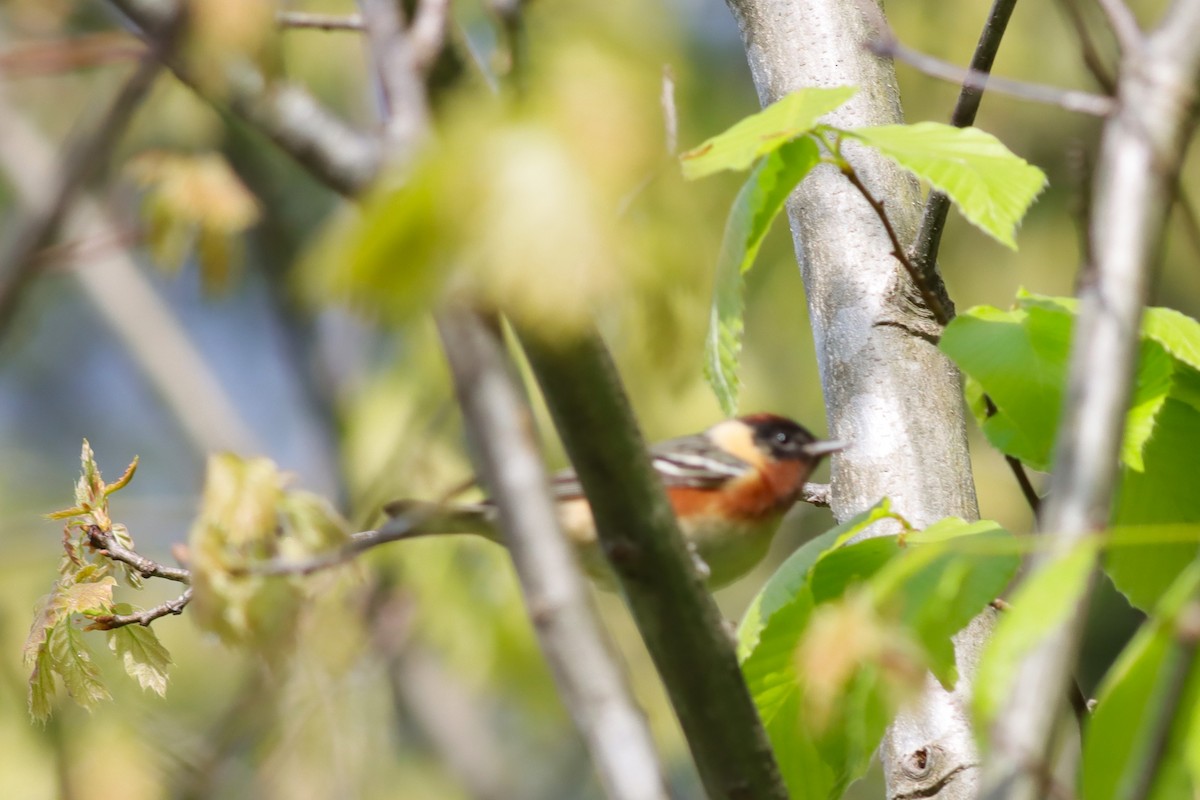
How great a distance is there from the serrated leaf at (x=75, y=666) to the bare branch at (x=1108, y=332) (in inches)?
72.4

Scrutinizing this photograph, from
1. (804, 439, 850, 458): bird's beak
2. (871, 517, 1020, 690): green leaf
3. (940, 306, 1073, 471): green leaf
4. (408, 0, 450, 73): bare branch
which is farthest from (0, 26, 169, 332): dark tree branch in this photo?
(804, 439, 850, 458): bird's beak

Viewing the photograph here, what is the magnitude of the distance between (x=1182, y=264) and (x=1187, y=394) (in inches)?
312

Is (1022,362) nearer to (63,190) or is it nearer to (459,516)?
(63,190)

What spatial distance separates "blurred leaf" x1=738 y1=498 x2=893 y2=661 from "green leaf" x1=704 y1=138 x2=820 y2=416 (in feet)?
0.87

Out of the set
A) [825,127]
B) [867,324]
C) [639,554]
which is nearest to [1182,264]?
[867,324]

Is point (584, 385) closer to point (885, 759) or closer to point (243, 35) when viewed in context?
point (243, 35)

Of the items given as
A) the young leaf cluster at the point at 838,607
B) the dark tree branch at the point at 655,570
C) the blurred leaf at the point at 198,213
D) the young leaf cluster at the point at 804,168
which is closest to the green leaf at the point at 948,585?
the young leaf cluster at the point at 838,607

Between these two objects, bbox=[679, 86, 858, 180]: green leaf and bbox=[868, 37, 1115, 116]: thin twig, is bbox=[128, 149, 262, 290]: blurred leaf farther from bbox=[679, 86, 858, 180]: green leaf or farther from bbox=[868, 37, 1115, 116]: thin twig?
bbox=[868, 37, 1115, 116]: thin twig

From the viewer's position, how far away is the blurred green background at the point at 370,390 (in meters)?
1.94

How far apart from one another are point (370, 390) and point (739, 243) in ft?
14.9

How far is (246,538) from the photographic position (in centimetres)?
239

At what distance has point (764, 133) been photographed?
1.91 metres

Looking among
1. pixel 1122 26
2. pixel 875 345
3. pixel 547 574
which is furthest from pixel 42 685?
pixel 1122 26

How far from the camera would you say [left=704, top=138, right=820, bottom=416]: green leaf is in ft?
6.56
